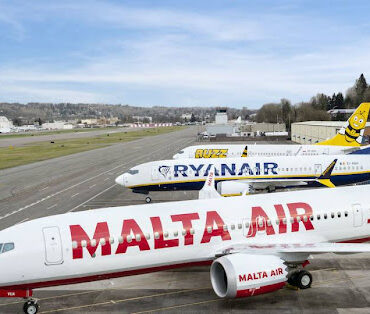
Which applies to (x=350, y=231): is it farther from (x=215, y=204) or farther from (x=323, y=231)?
(x=215, y=204)

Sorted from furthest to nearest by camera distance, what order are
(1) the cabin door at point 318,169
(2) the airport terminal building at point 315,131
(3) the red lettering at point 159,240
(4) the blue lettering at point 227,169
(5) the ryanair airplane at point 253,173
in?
(2) the airport terminal building at point 315,131 → (1) the cabin door at point 318,169 → (4) the blue lettering at point 227,169 → (5) the ryanair airplane at point 253,173 → (3) the red lettering at point 159,240

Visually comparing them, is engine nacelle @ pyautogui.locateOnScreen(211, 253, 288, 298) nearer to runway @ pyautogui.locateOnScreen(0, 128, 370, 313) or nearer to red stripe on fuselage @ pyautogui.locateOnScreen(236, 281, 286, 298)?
red stripe on fuselage @ pyautogui.locateOnScreen(236, 281, 286, 298)

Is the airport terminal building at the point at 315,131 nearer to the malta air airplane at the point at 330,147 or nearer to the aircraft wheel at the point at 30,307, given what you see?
the malta air airplane at the point at 330,147

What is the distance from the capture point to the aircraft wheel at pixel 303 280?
18672 millimetres

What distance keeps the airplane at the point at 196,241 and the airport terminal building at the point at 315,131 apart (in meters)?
66.5

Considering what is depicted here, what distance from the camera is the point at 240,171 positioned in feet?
126

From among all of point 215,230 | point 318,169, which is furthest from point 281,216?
point 318,169

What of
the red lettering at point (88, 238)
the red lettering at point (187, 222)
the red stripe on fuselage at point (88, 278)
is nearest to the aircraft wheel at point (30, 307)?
the red stripe on fuselage at point (88, 278)

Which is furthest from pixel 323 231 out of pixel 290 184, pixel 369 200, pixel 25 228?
pixel 290 184

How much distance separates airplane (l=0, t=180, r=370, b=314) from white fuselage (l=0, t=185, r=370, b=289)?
0.04 meters

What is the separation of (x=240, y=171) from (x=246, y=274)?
75.6 feet

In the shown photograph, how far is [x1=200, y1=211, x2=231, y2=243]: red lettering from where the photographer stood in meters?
18.0

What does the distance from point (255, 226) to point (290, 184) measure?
22.0 m

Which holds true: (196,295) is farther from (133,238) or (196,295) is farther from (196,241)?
(133,238)
